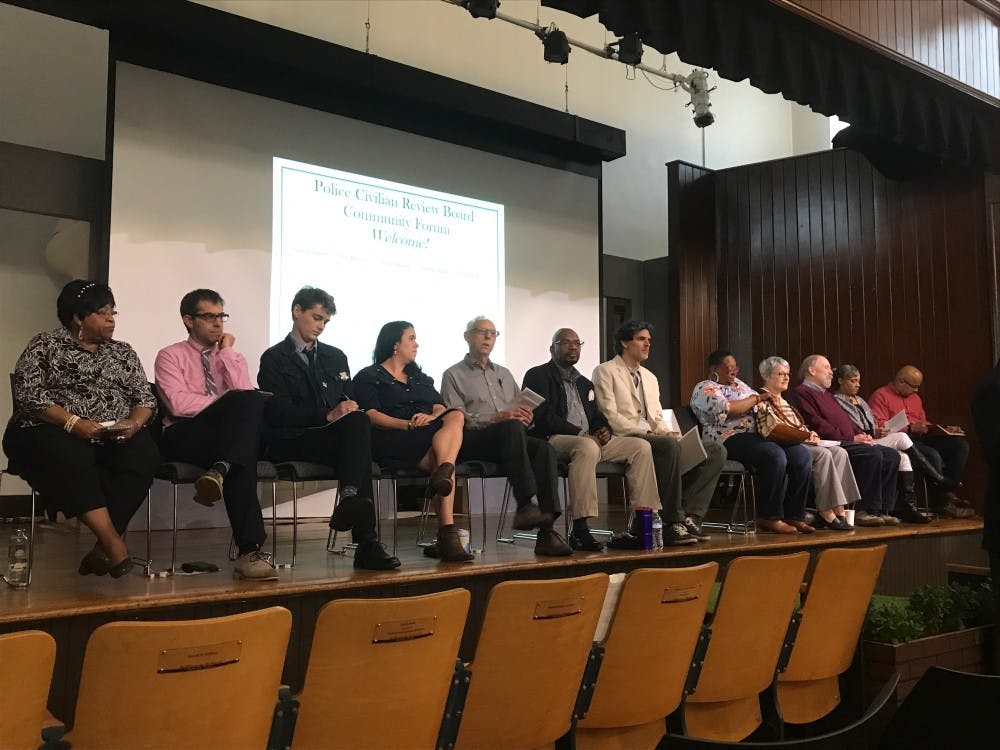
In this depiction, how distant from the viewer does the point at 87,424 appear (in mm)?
2893

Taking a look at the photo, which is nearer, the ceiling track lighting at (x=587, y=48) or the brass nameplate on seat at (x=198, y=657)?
the brass nameplate on seat at (x=198, y=657)

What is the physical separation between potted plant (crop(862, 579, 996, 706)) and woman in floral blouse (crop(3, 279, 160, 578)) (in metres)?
2.63

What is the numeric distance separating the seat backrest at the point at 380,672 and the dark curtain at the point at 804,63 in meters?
2.53

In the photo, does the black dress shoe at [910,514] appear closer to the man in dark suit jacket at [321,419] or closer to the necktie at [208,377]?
the man in dark suit jacket at [321,419]

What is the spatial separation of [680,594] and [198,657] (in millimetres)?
1298

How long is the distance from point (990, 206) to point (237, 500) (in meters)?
5.72

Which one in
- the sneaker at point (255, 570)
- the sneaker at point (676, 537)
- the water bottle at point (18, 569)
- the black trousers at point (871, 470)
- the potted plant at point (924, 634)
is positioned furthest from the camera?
the black trousers at point (871, 470)

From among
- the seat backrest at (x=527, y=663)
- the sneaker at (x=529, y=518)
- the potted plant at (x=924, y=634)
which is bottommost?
the potted plant at (x=924, y=634)

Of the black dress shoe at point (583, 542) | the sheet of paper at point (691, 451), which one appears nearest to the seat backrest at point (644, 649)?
the black dress shoe at point (583, 542)

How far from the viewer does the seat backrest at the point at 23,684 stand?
1.43 m

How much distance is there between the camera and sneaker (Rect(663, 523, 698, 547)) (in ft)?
13.7

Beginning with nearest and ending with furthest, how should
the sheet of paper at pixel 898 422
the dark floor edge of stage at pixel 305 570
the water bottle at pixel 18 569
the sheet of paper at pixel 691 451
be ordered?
the dark floor edge of stage at pixel 305 570
the water bottle at pixel 18 569
the sheet of paper at pixel 691 451
the sheet of paper at pixel 898 422

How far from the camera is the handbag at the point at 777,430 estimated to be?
196 inches

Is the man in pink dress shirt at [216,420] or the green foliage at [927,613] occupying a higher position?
the man in pink dress shirt at [216,420]
